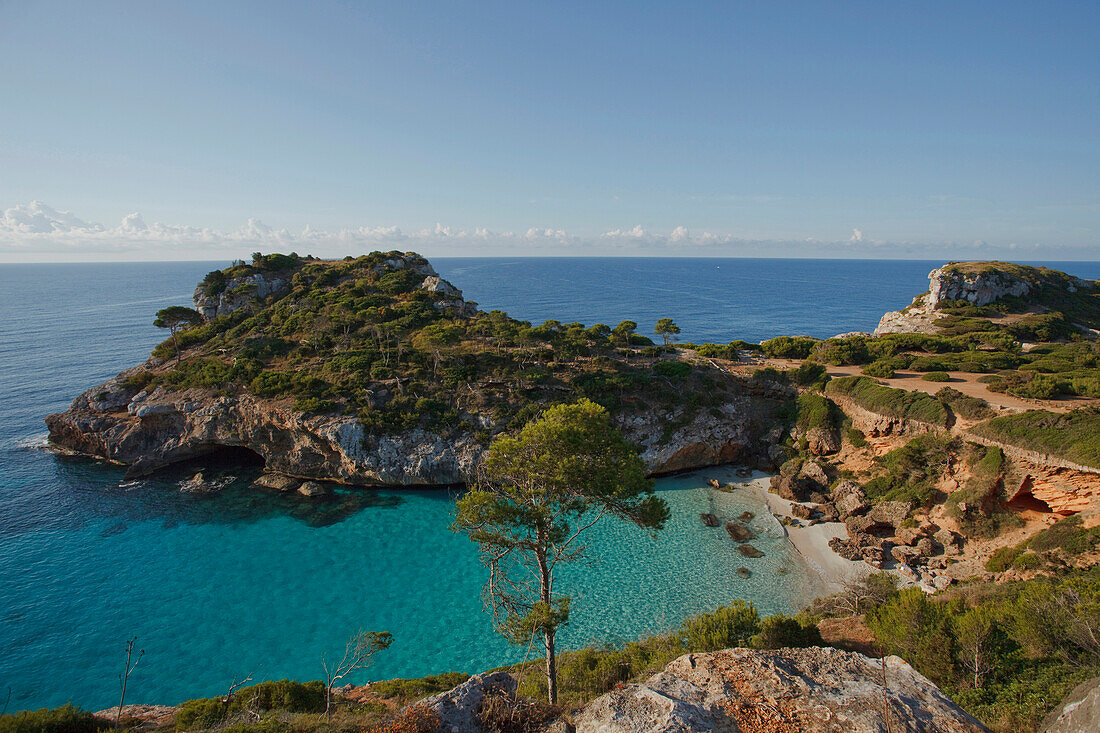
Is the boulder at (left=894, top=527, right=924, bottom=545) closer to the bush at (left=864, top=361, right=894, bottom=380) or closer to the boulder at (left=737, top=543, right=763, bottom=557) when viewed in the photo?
the boulder at (left=737, top=543, right=763, bottom=557)

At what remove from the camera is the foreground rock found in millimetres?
8016

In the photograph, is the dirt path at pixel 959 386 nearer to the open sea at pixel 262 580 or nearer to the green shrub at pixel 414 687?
the open sea at pixel 262 580

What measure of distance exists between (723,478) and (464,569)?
19505 millimetres

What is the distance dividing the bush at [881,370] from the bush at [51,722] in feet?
147

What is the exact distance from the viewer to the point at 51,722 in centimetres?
1121

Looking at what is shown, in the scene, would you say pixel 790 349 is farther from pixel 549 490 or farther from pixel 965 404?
pixel 549 490

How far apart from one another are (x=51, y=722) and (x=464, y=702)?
1068 centimetres

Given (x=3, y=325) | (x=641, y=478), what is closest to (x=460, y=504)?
(x=641, y=478)

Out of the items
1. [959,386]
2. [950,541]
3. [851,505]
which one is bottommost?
[851,505]

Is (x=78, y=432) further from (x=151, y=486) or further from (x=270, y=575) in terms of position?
(x=270, y=575)

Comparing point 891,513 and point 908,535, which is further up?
point 891,513

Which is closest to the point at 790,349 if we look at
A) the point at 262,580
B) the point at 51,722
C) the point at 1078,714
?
the point at 1078,714

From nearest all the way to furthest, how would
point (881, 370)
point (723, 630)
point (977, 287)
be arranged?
point (723, 630) → point (881, 370) → point (977, 287)

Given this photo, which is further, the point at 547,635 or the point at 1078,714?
the point at 547,635
